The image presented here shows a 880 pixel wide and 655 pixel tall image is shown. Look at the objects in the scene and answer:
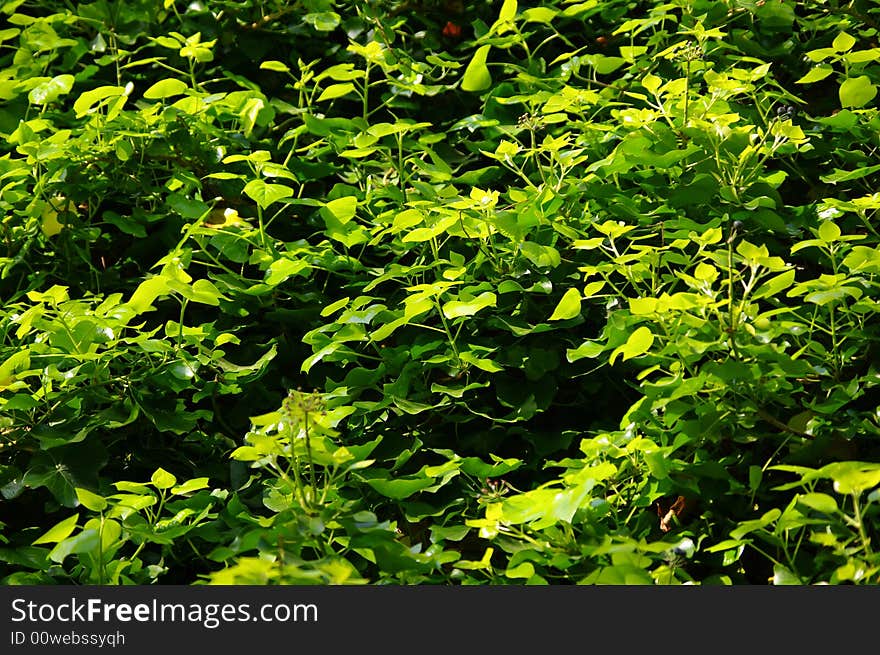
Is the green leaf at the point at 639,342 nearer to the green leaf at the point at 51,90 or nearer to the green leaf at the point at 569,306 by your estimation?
the green leaf at the point at 569,306

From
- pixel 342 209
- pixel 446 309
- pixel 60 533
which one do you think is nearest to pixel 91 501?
pixel 60 533

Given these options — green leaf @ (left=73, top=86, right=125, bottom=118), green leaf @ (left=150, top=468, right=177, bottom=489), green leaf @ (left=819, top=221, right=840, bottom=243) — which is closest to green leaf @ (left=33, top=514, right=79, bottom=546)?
green leaf @ (left=150, top=468, right=177, bottom=489)

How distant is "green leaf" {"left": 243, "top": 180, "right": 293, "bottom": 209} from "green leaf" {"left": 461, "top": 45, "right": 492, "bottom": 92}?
0.64m

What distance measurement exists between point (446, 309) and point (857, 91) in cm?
104

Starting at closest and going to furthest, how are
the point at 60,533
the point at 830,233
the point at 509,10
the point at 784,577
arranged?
the point at 784,577, the point at 60,533, the point at 830,233, the point at 509,10

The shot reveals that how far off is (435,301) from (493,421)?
10.4 inches

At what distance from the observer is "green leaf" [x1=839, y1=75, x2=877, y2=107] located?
2064mm

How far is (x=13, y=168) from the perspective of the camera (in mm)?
2271

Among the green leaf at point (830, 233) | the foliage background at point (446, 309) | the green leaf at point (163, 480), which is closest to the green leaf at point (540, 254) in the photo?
the foliage background at point (446, 309)

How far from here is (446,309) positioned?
1.78m

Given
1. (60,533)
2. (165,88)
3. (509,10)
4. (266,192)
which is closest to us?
(60,533)

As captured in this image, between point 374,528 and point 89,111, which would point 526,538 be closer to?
point 374,528

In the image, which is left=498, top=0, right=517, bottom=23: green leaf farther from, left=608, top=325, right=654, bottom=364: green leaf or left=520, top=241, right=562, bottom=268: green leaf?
left=608, top=325, right=654, bottom=364: green leaf

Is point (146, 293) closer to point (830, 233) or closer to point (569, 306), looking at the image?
point (569, 306)
